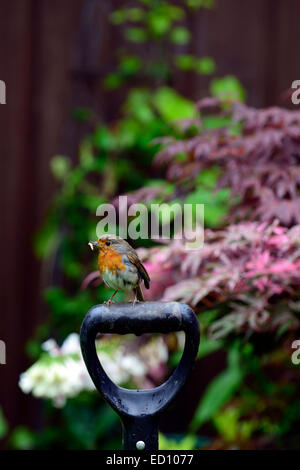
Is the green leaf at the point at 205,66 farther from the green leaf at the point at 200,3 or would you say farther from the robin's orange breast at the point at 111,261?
the robin's orange breast at the point at 111,261

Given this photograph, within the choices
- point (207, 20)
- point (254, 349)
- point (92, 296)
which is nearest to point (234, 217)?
point (254, 349)

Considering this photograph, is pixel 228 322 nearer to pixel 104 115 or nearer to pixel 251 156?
pixel 251 156

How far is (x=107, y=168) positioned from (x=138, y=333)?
5.55 feet

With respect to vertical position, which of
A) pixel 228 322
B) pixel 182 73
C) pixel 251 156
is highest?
pixel 182 73

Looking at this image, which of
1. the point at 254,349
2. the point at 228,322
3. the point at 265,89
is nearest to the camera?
the point at 228,322

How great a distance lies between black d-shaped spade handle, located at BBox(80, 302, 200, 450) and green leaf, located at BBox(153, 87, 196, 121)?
67.0 inches

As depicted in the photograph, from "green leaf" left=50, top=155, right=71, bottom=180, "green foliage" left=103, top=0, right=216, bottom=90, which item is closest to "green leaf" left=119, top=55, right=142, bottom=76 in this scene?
"green foliage" left=103, top=0, right=216, bottom=90

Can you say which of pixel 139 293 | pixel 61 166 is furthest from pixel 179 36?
pixel 139 293

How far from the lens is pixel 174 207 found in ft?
5.92

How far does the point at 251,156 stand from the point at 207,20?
1.45 metres

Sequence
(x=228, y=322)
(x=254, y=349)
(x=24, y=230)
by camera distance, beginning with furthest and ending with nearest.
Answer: (x=24, y=230) < (x=254, y=349) < (x=228, y=322)

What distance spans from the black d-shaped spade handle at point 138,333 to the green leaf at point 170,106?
170cm

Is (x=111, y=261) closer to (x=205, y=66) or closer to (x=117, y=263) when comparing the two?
(x=117, y=263)

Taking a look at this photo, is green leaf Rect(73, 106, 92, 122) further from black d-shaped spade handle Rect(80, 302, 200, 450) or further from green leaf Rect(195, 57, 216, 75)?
black d-shaped spade handle Rect(80, 302, 200, 450)
